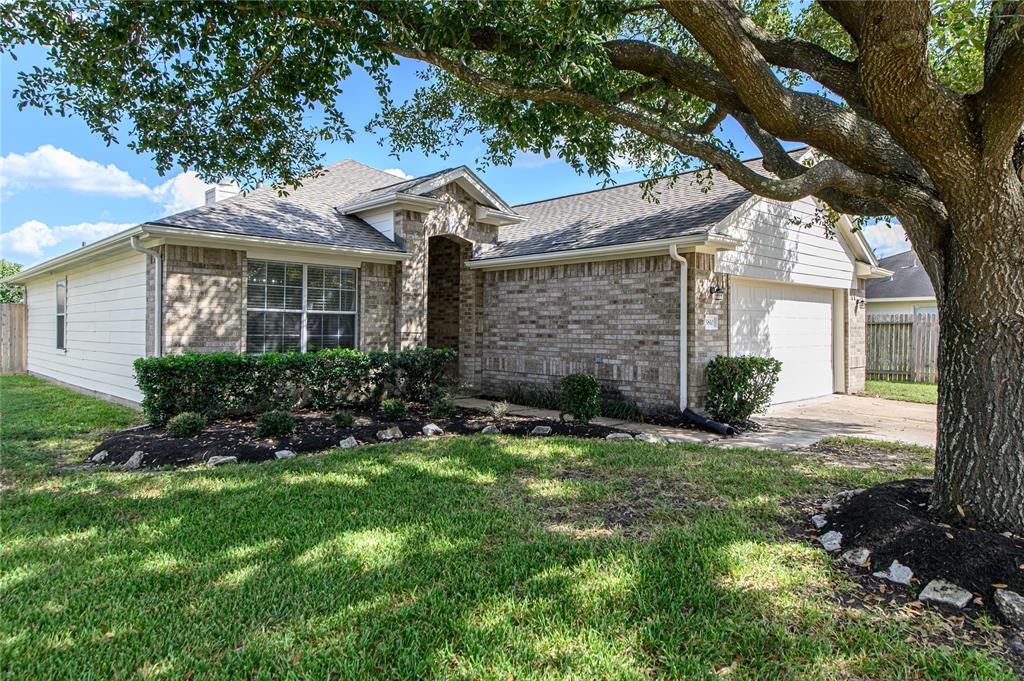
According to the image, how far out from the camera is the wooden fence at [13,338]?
18.1 meters

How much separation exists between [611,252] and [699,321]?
1951 millimetres

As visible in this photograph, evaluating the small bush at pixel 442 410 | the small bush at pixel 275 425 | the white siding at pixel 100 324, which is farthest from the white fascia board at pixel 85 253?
the small bush at pixel 442 410

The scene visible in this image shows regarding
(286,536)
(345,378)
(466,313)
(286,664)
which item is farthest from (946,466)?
(466,313)

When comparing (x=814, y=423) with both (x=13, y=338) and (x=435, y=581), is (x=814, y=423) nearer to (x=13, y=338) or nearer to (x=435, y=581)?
(x=435, y=581)

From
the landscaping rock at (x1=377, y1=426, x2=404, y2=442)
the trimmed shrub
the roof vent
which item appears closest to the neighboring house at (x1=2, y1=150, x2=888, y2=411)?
the trimmed shrub

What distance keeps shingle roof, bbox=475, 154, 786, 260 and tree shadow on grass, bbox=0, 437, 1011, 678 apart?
5.45 m

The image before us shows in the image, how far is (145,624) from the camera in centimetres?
A: 303

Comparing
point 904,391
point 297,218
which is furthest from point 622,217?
point 904,391

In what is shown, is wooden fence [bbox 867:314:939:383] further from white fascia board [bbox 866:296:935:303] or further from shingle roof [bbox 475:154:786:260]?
shingle roof [bbox 475:154:786:260]

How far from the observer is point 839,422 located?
31.3 ft

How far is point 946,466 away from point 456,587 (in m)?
3.65

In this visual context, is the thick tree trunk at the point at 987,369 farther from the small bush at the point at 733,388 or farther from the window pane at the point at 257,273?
the window pane at the point at 257,273

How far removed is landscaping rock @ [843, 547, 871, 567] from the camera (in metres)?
3.71

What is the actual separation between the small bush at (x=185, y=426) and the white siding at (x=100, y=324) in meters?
3.02
